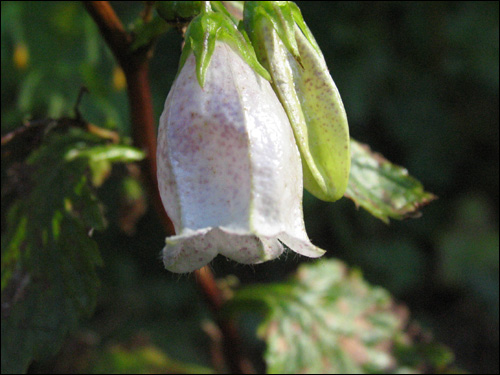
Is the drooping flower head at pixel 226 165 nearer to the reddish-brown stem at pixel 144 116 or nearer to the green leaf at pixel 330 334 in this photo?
the reddish-brown stem at pixel 144 116

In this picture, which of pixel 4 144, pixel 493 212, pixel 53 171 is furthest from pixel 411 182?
pixel 493 212

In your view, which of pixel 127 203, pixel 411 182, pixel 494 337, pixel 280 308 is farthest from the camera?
pixel 494 337

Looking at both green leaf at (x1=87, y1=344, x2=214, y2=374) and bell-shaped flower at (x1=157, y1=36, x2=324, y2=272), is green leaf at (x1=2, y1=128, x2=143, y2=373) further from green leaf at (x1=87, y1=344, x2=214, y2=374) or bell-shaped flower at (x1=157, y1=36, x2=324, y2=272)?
green leaf at (x1=87, y1=344, x2=214, y2=374)

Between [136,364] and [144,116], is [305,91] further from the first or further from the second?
[136,364]

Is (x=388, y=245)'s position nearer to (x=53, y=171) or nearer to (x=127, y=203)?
(x=127, y=203)

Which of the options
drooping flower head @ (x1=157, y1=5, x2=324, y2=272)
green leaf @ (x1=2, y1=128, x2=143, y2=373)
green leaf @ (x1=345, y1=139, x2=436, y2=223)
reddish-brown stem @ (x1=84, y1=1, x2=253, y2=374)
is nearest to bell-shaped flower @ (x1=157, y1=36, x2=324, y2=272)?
drooping flower head @ (x1=157, y1=5, x2=324, y2=272)

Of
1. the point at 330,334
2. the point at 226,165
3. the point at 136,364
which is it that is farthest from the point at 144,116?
the point at 136,364
